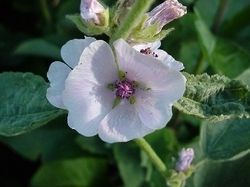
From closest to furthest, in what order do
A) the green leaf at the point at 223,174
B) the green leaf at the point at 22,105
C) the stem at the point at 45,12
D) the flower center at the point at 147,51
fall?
the flower center at the point at 147,51 < the green leaf at the point at 22,105 < the green leaf at the point at 223,174 < the stem at the point at 45,12

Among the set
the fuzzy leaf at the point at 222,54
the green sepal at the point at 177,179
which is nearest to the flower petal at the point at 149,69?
the green sepal at the point at 177,179

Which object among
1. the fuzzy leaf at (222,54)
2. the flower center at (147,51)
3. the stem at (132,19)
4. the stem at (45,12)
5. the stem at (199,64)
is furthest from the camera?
the stem at (45,12)

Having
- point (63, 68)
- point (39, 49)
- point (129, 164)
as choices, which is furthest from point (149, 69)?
point (39, 49)

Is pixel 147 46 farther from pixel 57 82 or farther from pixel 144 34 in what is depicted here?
pixel 57 82

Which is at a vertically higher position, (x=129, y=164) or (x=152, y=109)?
(x=152, y=109)

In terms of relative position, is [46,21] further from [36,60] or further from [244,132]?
[244,132]

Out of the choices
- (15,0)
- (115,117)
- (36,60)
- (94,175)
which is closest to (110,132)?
(115,117)

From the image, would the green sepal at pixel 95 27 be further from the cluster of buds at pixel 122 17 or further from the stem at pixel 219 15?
the stem at pixel 219 15

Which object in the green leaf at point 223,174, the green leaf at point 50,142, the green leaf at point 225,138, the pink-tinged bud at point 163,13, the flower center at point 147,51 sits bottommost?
the green leaf at point 50,142
